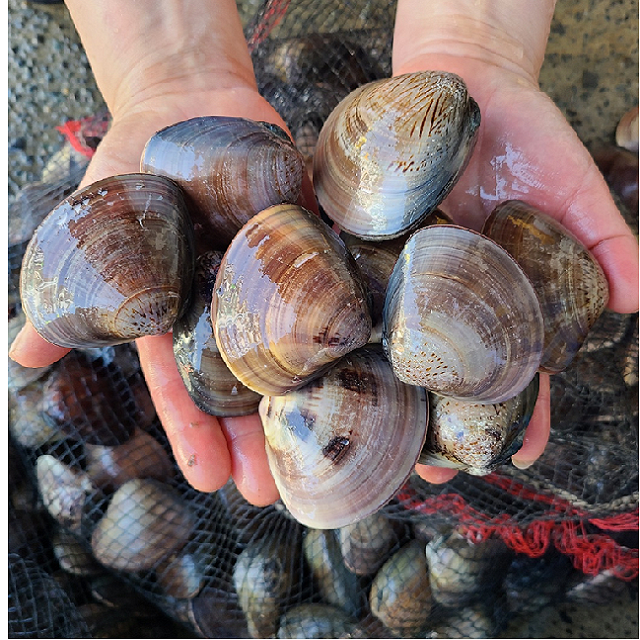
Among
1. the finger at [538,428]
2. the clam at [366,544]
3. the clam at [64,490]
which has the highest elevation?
the finger at [538,428]

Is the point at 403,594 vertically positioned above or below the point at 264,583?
below

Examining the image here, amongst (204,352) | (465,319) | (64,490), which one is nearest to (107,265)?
(204,352)

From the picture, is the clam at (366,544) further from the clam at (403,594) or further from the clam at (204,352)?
the clam at (204,352)

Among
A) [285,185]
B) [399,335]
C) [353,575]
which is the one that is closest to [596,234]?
[399,335]

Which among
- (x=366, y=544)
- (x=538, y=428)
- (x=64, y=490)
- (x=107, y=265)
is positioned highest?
(x=107, y=265)

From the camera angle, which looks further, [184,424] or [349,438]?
[184,424]

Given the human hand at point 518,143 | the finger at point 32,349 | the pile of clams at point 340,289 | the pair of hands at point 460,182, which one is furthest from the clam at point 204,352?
the human hand at point 518,143

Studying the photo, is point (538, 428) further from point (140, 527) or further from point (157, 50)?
point (157, 50)
